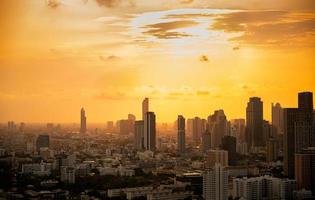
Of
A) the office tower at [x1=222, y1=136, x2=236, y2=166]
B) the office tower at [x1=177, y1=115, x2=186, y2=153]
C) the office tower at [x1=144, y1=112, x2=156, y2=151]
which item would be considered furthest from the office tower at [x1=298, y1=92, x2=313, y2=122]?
the office tower at [x1=144, y1=112, x2=156, y2=151]

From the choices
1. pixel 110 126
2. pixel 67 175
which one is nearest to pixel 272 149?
pixel 110 126

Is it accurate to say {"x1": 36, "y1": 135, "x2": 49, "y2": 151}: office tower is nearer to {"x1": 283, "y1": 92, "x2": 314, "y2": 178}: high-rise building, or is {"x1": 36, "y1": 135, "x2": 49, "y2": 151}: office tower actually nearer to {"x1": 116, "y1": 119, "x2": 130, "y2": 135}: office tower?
{"x1": 116, "y1": 119, "x2": 130, "y2": 135}: office tower

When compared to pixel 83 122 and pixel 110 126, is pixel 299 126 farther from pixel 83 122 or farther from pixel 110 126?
pixel 83 122

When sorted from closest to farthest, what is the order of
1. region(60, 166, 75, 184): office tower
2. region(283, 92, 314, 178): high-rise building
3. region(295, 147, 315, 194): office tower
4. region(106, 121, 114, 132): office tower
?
region(60, 166, 75, 184): office tower < region(106, 121, 114, 132): office tower < region(295, 147, 315, 194): office tower < region(283, 92, 314, 178): high-rise building

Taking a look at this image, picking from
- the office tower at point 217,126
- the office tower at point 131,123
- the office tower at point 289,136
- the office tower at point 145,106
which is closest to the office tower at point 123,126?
the office tower at point 131,123

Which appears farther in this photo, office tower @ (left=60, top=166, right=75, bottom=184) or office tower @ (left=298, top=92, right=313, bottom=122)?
office tower @ (left=298, top=92, right=313, bottom=122)

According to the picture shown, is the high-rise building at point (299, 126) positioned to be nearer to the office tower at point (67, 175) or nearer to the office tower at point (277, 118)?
the office tower at point (277, 118)
